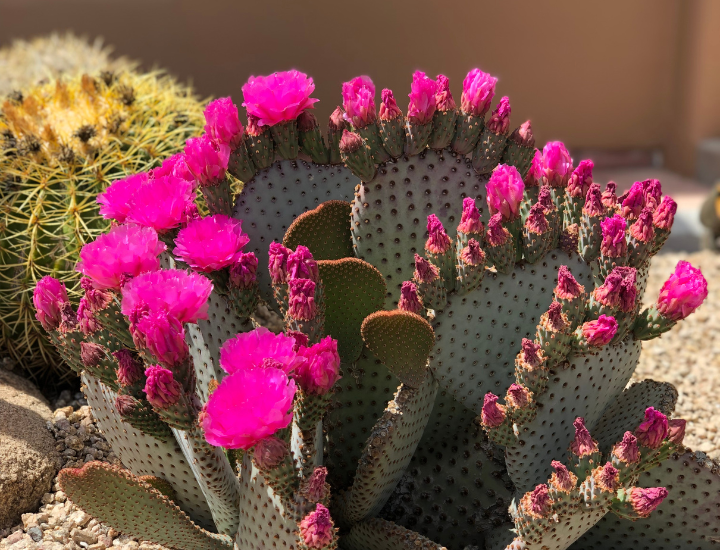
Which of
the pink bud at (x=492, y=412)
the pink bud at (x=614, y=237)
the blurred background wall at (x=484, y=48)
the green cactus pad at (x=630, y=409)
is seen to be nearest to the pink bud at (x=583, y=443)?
the pink bud at (x=492, y=412)

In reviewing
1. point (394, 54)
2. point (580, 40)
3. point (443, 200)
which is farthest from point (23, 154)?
point (580, 40)

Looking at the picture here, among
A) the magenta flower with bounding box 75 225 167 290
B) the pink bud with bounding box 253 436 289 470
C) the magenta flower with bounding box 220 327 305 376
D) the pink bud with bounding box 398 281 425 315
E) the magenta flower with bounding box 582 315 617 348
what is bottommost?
the pink bud with bounding box 253 436 289 470

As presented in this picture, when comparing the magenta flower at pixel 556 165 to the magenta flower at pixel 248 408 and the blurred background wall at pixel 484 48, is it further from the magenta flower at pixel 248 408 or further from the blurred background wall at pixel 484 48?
the blurred background wall at pixel 484 48

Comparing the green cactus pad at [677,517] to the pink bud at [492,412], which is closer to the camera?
the pink bud at [492,412]

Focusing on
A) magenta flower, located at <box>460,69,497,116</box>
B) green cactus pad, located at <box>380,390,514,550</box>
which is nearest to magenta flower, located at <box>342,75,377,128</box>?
magenta flower, located at <box>460,69,497,116</box>

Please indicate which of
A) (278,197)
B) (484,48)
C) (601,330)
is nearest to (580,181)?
(601,330)

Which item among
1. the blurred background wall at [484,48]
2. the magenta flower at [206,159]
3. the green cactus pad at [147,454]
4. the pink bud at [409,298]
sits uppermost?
the magenta flower at [206,159]

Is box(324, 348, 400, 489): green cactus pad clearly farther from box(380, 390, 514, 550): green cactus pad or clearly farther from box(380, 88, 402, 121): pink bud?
box(380, 88, 402, 121): pink bud
